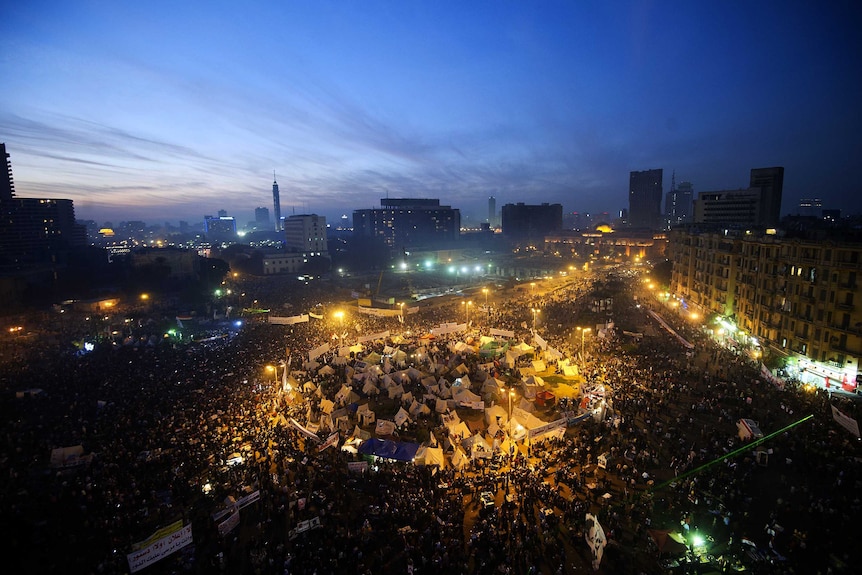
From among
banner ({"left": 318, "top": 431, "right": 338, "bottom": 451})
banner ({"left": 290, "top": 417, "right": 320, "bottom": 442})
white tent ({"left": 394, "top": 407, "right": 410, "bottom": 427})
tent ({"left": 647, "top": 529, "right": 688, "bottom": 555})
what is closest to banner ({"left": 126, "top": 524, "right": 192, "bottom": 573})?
banner ({"left": 318, "top": 431, "right": 338, "bottom": 451})

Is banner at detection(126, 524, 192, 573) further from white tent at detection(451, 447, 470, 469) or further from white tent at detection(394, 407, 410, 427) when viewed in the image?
white tent at detection(394, 407, 410, 427)

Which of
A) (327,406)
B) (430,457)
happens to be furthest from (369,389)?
(430,457)

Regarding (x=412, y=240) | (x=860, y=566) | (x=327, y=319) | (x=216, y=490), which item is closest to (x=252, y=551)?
(x=216, y=490)

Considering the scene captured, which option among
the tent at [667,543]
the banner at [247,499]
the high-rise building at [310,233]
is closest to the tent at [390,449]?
the banner at [247,499]

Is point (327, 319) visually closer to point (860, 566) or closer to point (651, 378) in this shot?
point (651, 378)

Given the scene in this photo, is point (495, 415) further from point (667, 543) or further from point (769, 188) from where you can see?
point (769, 188)

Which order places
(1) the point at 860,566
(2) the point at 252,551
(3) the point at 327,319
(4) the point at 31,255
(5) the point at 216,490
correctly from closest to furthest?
(1) the point at 860,566 → (2) the point at 252,551 → (5) the point at 216,490 → (3) the point at 327,319 → (4) the point at 31,255

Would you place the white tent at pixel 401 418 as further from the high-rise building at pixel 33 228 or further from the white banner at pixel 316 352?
the high-rise building at pixel 33 228
